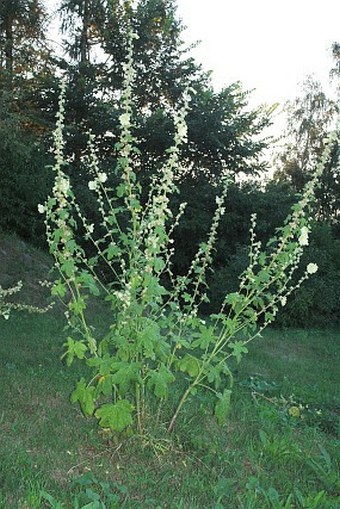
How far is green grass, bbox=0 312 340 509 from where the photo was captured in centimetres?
317

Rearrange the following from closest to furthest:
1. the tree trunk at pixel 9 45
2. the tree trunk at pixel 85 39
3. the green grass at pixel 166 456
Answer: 1. the green grass at pixel 166 456
2. the tree trunk at pixel 9 45
3. the tree trunk at pixel 85 39

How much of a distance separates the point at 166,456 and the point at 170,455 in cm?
3

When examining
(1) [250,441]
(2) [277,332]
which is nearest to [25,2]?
(2) [277,332]

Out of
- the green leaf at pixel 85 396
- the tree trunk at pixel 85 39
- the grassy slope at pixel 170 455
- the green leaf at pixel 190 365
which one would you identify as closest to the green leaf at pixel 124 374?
the green leaf at pixel 85 396

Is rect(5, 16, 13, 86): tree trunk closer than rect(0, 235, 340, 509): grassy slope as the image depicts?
No

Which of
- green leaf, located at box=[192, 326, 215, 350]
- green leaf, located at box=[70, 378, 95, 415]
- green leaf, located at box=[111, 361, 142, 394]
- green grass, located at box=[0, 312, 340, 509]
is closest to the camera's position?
green grass, located at box=[0, 312, 340, 509]

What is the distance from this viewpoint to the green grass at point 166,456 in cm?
317

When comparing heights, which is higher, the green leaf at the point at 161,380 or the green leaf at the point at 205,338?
the green leaf at the point at 205,338

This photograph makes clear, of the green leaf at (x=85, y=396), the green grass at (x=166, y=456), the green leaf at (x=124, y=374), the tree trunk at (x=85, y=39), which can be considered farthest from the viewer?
the tree trunk at (x=85, y=39)

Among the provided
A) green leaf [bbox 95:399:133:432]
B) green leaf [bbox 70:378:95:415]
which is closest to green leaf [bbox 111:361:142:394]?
green leaf [bbox 95:399:133:432]

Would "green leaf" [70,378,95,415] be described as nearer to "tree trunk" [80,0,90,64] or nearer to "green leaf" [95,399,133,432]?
→ "green leaf" [95,399,133,432]

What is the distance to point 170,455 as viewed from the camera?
3.74m

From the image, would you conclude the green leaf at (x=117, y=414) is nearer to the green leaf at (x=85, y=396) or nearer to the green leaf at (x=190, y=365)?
the green leaf at (x=85, y=396)

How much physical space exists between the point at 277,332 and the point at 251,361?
3.52 meters
